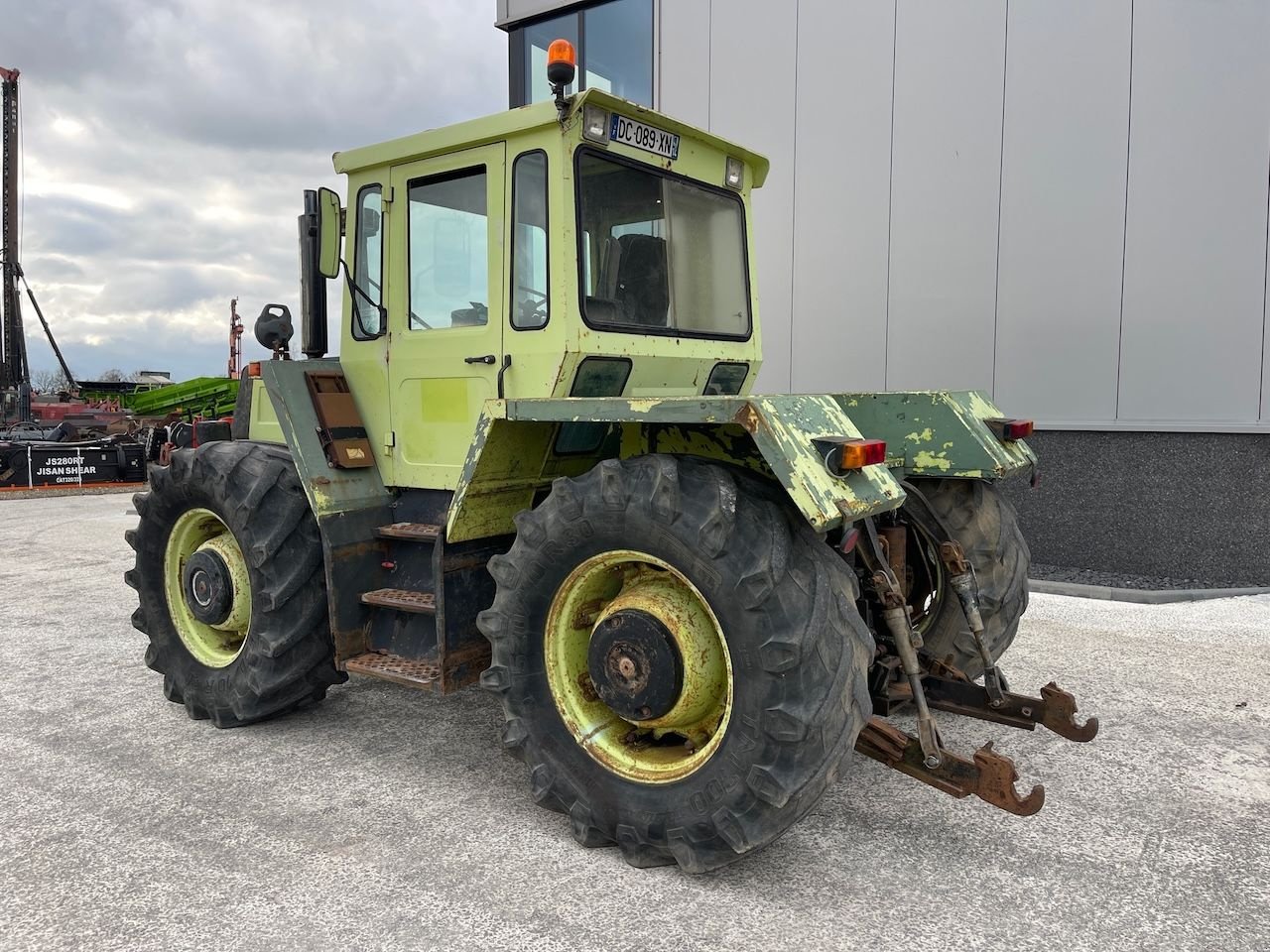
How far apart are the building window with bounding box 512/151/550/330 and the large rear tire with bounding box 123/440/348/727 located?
1.42m

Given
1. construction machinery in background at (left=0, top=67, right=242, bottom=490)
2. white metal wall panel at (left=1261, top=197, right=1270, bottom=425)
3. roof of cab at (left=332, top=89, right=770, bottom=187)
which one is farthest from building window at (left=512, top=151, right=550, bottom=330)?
construction machinery in background at (left=0, top=67, right=242, bottom=490)

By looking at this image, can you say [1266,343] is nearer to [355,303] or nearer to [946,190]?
[946,190]

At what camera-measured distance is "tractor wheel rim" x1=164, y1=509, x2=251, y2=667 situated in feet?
13.6

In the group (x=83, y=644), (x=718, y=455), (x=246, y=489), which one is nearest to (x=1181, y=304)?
(x=718, y=455)

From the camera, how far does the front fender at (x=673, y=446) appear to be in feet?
8.61

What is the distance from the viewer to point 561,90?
10.6ft

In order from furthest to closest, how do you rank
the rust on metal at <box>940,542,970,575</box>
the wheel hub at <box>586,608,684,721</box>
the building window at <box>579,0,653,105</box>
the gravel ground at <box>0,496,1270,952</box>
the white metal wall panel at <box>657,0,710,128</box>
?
the building window at <box>579,0,653,105</box> < the white metal wall panel at <box>657,0,710,128</box> < the rust on metal at <box>940,542,970,575</box> < the wheel hub at <box>586,608,684,721</box> < the gravel ground at <box>0,496,1270,952</box>

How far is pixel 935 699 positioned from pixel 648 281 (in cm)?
204

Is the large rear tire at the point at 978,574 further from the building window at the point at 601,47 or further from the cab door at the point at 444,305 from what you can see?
the building window at the point at 601,47

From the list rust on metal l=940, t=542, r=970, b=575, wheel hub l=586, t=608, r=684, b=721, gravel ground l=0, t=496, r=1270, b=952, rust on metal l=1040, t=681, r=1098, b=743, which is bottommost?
gravel ground l=0, t=496, r=1270, b=952

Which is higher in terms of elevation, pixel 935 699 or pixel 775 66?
pixel 775 66

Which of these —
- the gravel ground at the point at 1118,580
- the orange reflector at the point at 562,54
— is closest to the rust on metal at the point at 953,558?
the orange reflector at the point at 562,54

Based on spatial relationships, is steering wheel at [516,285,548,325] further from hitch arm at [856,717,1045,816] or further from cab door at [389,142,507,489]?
hitch arm at [856,717,1045,816]

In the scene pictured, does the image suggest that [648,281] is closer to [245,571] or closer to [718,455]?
[718,455]
